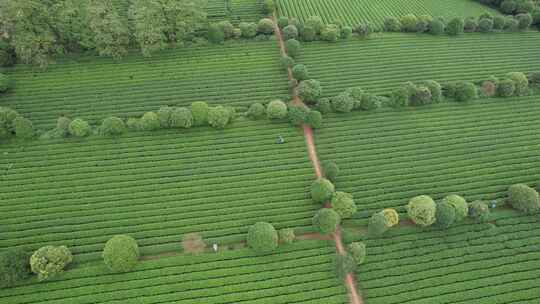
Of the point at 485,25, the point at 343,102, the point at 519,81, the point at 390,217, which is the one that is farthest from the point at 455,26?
Answer: the point at 390,217

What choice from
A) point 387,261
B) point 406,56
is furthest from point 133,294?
point 406,56

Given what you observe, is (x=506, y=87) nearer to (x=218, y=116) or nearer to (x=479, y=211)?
(x=479, y=211)

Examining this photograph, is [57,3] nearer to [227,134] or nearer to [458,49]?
[227,134]

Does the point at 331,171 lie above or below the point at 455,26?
below

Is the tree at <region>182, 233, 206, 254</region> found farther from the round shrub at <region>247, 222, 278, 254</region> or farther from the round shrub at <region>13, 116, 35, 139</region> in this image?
the round shrub at <region>13, 116, 35, 139</region>

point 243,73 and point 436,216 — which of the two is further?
point 243,73
